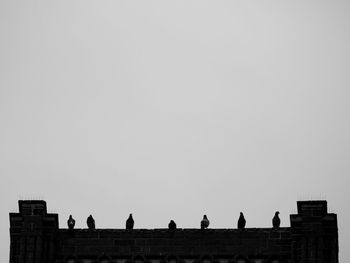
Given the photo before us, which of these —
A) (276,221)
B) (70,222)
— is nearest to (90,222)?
(70,222)

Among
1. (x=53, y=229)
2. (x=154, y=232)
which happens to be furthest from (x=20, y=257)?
(x=154, y=232)

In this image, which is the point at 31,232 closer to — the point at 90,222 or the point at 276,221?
the point at 90,222

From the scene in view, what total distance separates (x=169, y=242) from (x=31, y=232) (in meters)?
4.57

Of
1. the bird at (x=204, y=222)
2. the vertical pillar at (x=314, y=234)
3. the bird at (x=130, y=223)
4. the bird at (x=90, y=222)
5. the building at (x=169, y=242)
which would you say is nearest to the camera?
the vertical pillar at (x=314, y=234)

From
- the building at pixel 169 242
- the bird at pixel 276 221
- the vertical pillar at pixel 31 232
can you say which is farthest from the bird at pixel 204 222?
the vertical pillar at pixel 31 232

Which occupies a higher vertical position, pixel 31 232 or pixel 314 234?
pixel 31 232

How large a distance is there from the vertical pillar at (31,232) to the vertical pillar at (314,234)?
8006 mm

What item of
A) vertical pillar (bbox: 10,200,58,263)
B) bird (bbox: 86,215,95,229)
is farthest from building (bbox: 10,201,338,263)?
bird (bbox: 86,215,95,229)

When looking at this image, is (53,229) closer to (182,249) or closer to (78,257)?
(78,257)

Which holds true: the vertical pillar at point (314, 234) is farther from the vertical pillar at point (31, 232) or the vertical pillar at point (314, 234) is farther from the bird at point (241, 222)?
the vertical pillar at point (31, 232)

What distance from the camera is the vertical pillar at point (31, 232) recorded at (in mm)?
43406

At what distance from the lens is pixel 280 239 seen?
43125 millimetres

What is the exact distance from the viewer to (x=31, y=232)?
143ft

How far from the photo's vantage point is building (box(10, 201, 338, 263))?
42656 mm
